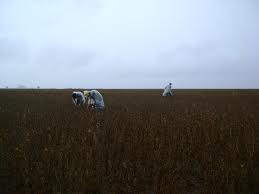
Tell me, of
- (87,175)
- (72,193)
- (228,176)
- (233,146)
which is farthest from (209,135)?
(72,193)

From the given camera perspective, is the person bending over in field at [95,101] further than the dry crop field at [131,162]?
Yes

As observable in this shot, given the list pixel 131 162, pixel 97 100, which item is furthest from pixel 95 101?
pixel 131 162

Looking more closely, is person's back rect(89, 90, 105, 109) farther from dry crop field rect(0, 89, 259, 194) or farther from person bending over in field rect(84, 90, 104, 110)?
dry crop field rect(0, 89, 259, 194)

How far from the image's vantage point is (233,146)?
5.17 metres

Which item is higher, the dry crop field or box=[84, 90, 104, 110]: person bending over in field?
box=[84, 90, 104, 110]: person bending over in field

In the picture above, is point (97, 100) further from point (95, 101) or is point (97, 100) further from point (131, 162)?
point (131, 162)

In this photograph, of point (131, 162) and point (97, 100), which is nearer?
point (131, 162)

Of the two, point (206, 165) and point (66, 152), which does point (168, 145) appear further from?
point (66, 152)

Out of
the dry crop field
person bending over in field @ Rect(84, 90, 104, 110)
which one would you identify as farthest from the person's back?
the dry crop field

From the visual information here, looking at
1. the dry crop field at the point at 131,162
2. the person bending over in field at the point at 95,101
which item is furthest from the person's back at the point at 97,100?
the dry crop field at the point at 131,162

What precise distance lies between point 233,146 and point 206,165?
3.64 ft

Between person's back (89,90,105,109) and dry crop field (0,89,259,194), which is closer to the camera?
dry crop field (0,89,259,194)

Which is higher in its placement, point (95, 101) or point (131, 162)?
point (95, 101)

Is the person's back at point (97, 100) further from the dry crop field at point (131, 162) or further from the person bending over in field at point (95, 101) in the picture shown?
the dry crop field at point (131, 162)
